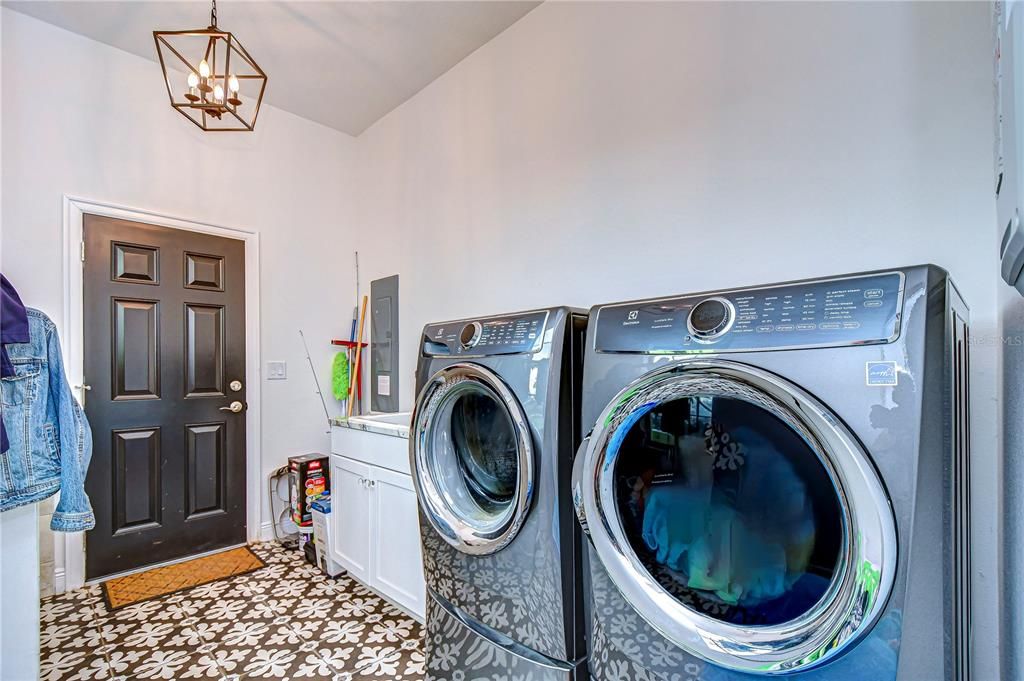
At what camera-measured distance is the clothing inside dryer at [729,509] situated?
78 cm

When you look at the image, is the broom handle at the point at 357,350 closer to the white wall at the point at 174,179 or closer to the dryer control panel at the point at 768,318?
the white wall at the point at 174,179

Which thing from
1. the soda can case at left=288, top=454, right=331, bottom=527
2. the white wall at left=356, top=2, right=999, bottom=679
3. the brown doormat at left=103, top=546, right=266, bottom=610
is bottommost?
the brown doormat at left=103, top=546, right=266, bottom=610

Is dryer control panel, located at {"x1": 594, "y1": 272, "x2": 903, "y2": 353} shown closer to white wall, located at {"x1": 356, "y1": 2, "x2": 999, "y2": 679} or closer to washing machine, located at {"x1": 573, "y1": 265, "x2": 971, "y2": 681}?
washing machine, located at {"x1": 573, "y1": 265, "x2": 971, "y2": 681}

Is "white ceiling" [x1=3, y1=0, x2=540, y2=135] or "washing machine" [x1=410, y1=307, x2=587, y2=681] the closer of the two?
"washing machine" [x1=410, y1=307, x2=587, y2=681]

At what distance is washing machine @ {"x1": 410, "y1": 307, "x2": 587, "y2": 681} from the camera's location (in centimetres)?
112

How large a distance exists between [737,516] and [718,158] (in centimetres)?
129

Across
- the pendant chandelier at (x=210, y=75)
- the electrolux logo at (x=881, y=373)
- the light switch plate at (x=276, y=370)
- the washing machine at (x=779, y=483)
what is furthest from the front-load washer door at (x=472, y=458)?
the light switch plate at (x=276, y=370)

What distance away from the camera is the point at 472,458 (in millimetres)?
1463

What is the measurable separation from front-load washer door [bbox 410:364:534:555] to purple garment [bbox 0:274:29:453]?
1.20 meters

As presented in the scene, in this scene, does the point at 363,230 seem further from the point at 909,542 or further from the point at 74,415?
the point at 909,542

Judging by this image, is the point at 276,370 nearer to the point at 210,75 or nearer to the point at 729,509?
the point at 210,75

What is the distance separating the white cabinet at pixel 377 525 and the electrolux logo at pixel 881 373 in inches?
62.9

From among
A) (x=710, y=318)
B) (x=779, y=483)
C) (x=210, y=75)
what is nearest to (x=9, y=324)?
(x=210, y=75)

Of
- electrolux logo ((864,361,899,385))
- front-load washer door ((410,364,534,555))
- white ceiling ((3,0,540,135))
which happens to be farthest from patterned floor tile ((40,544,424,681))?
white ceiling ((3,0,540,135))
